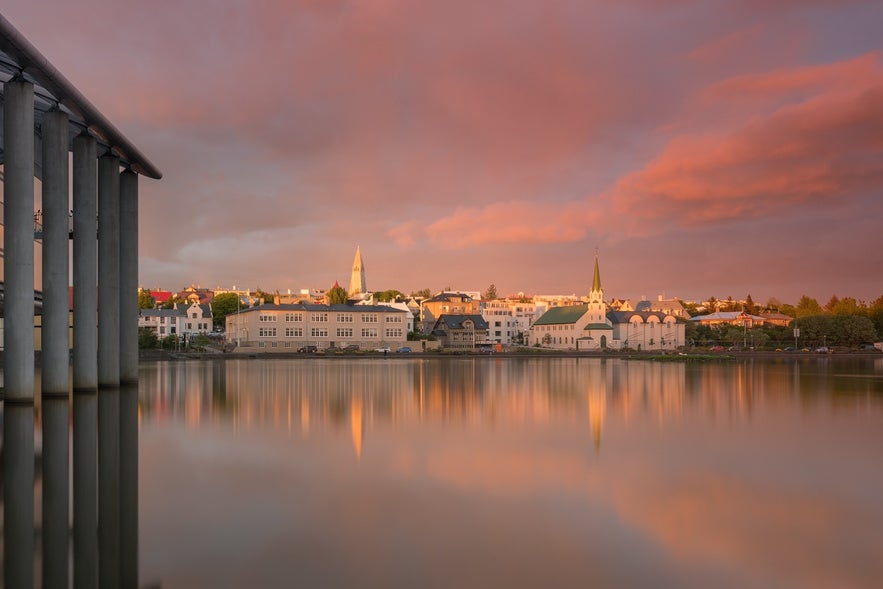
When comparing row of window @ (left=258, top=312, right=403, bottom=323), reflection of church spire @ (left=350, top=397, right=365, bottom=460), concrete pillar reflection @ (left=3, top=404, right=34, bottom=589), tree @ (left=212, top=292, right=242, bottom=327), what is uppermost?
tree @ (left=212, top=292, right=242, bottom=327)

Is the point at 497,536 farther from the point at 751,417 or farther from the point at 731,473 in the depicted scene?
the point at 751,417

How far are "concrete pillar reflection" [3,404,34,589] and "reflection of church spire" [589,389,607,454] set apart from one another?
30.6 feet

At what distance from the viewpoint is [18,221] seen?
19.9m

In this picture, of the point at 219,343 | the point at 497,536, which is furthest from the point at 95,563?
the point at 219,343

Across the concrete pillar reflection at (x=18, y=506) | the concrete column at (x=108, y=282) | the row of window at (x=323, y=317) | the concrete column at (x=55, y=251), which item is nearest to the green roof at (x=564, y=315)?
the row of window at (x=323, y=317)

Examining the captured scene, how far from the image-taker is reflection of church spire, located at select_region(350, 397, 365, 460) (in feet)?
46.2

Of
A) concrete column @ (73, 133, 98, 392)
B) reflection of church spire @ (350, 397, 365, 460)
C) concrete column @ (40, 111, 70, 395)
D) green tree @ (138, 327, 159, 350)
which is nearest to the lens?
reflection of church spire @ (350, 397, 365, 460)

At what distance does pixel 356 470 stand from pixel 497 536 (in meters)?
4.25

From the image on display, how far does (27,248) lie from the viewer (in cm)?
2009

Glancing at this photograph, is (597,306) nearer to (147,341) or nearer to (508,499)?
(147,341)

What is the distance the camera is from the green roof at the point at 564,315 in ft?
344

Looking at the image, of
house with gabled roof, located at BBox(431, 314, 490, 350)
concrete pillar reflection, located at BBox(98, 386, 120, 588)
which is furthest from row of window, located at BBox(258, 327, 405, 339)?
concrete pillar reflection, located at BBox(98, 386, 120, 588)

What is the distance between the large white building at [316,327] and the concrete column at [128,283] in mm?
50685

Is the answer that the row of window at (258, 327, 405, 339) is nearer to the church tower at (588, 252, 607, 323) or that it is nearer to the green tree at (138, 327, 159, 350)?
the green tree at (138, 327, 159, 350)
